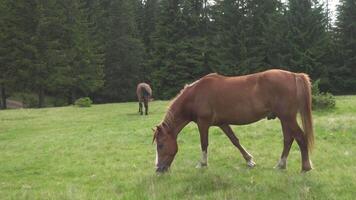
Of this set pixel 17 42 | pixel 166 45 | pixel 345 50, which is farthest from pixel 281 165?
A: pixel 166 45

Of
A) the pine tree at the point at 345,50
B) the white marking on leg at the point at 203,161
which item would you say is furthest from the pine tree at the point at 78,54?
the white marking on leg at the point at 203,161

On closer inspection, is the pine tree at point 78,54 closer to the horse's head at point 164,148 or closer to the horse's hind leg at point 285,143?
the horse's head at point 164,148

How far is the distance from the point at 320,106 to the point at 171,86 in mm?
30149

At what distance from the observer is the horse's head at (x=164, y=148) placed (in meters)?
8.70

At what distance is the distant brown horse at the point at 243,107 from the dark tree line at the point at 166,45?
33.3 m

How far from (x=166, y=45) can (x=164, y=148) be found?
129 ft

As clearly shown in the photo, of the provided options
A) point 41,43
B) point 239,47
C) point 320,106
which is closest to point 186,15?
point 239,47

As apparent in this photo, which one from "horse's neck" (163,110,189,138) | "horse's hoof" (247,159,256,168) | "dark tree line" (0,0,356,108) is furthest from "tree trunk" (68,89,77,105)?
"horse's hoof" (247,159,256,168)

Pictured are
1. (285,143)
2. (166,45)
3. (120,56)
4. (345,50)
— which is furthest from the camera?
(120,56)

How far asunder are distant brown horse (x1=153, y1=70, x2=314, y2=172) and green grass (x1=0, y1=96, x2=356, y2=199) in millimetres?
532

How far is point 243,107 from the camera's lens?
27.9ft

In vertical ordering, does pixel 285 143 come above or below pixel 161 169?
above

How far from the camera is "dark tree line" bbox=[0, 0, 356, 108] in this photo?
4116 cm

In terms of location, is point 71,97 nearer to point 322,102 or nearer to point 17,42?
point 17,42
